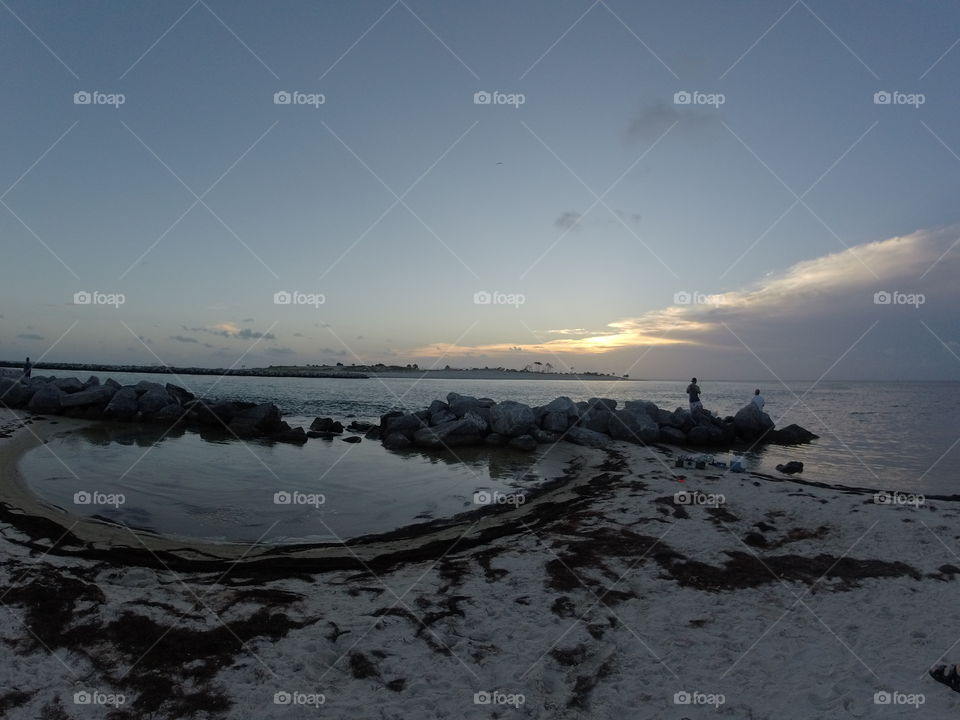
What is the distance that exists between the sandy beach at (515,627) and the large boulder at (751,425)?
52.5ft

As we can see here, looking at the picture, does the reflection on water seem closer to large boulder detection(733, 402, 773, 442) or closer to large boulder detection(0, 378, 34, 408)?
large boulder detection(733, 402, 773, 442)

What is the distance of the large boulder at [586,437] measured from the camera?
21.5 metres

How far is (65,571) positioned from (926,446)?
30.8 metres

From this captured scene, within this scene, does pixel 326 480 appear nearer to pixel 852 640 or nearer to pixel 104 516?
pixel 104 516

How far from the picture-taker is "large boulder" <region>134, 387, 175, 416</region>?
93.4ft

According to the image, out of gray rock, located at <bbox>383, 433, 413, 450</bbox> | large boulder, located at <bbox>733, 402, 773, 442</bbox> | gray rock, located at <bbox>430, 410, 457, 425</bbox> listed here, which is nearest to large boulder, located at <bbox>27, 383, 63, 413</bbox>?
gray rock, located at <bbox>383, 433, 413, 450</bbox>

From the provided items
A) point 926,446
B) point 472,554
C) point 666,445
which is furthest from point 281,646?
point 926,446

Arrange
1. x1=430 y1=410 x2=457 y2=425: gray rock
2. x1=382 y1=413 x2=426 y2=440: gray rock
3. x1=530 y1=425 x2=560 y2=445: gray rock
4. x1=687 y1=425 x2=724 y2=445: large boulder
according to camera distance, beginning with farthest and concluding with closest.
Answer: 1. x1=430 y1=410 x2=457 y2=425: gray rock
2. x1=687 y1=425 x2=724 y2=445: large boulder
3. x1=382 y1=413 x2=426 y2=440: gray rock
4. x1=530 y1=425 x2=560 y2=445: gray rock

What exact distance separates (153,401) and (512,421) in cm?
2079

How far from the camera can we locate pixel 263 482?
49.7 feet

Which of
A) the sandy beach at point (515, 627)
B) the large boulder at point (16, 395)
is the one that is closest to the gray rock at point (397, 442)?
→ the sandy beach at point (515, 627)

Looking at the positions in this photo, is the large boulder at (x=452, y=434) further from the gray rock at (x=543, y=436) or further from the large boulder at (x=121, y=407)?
the large boulder at (x=121, y=407)

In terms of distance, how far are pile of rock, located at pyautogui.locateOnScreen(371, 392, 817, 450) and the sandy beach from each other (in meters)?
11.8

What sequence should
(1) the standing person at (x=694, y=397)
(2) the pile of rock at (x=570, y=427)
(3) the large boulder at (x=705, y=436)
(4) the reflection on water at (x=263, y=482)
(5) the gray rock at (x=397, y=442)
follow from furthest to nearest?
(1) the standing person at (x=694, y=397), (3) the large boulder at (x=705, y=436), (2) the pile of rock at (x=570, y=427), (5) the gray rock at (x=397, y=442), (4) the reflection on water at (x=263, y=482)
